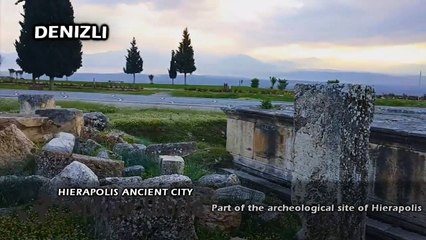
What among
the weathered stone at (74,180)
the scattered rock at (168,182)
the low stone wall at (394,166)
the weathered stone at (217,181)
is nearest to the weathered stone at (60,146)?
the weathered stone at (74,180)

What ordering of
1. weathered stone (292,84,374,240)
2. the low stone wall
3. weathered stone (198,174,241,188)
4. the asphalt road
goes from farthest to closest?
the asphalt road < weathered stone (198,174,241,188) < the low stone wall < weathered stone (292,84,374,240)

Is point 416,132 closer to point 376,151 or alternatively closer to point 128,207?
point 376,151

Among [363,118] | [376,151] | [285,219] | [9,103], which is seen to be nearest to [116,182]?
[285,219]

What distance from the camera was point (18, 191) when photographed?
224 inches

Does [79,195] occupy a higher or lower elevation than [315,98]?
lower

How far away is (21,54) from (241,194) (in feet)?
72.9

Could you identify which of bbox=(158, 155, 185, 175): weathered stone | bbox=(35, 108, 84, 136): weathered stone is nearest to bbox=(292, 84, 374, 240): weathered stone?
bbox=(158, 155, 185, 175): weathered stone

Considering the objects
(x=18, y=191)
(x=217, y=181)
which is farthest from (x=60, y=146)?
(x=217, y=181)

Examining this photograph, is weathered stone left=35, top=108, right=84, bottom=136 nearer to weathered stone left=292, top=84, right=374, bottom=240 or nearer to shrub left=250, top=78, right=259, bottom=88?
weathered stone left=292, top=84, right=374, bottom=240

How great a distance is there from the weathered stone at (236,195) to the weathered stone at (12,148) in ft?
9.71

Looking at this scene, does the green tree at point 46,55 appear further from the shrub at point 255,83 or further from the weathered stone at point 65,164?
the weathered stone at point 65,164

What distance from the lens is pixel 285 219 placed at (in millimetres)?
6078

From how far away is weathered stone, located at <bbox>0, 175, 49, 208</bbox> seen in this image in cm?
568

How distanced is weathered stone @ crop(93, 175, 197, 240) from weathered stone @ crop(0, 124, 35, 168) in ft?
9.05
